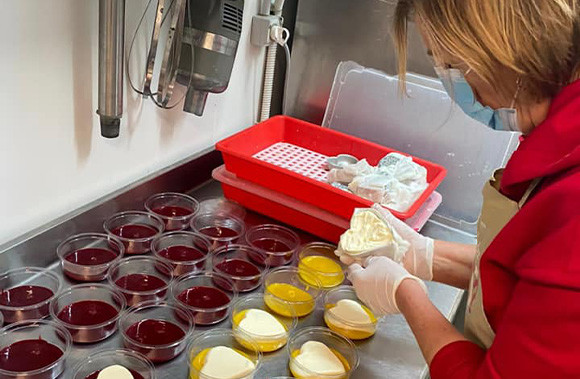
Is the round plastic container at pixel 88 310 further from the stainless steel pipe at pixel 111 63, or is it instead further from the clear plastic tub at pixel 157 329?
the stainless steel pipe at pixel 111 63

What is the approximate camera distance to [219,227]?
5.00ft

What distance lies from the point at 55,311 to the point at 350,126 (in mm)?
1062

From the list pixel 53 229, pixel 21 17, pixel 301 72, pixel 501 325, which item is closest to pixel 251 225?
pixel 53 229

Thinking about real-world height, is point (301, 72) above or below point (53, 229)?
above

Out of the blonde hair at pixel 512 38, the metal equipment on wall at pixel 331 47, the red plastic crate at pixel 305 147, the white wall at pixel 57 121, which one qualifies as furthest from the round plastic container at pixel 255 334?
the metal equipment on wall at pixel 331 47

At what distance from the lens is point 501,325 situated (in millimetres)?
764

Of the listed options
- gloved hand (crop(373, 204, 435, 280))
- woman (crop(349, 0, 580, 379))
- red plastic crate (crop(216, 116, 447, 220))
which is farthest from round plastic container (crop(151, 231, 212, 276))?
woman (crop(349, 0, 580, 379))

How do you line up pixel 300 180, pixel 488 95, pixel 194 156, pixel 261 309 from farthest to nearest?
pixel 194 156 → pixel 300 180 → pixel 261 309 → pixel 488 95

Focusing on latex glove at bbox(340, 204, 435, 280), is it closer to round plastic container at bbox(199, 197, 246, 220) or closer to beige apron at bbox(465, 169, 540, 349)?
beige apron at bbox(465, 169, 540, 349)

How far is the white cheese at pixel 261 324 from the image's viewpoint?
1161 millimetres

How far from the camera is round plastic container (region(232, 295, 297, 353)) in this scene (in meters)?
1.13

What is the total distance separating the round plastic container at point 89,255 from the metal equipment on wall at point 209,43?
0.42 m

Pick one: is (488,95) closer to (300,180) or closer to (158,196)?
(300,180)

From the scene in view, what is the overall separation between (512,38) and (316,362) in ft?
2.19
